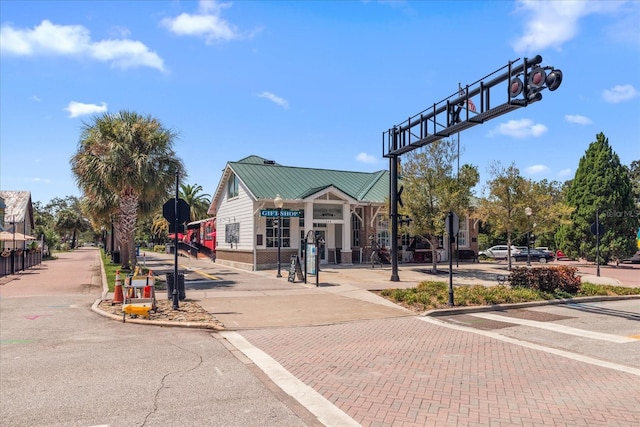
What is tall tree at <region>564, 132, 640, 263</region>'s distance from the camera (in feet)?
105

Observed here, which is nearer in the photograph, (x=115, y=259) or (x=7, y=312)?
(x=7, y=312)

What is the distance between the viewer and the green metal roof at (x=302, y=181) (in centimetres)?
2724

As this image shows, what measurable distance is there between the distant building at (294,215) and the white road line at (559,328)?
44.0 feet

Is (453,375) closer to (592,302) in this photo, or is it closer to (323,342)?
(323,342)

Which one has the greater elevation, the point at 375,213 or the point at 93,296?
the point at 375,213

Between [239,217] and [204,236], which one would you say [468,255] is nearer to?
[239,217]

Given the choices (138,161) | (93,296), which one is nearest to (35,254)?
(138,161)

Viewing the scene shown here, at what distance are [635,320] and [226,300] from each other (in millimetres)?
10747

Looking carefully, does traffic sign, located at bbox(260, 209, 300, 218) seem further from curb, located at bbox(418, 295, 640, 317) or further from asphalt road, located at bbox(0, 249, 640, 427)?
curb, located at bbox(418, 295, 640, 317)

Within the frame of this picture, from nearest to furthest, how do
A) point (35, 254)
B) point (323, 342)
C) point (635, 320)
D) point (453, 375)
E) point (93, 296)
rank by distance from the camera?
point (453, 375), point (323, 342), point (635, 320), point (93, 296), point (35, 254)

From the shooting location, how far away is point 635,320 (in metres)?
11.3

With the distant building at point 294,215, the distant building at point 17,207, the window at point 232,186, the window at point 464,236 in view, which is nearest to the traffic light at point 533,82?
the distant building at point 294,215

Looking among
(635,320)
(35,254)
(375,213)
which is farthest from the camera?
(35,254)

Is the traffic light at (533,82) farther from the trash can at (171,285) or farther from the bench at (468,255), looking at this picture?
the bench at (468,255)
